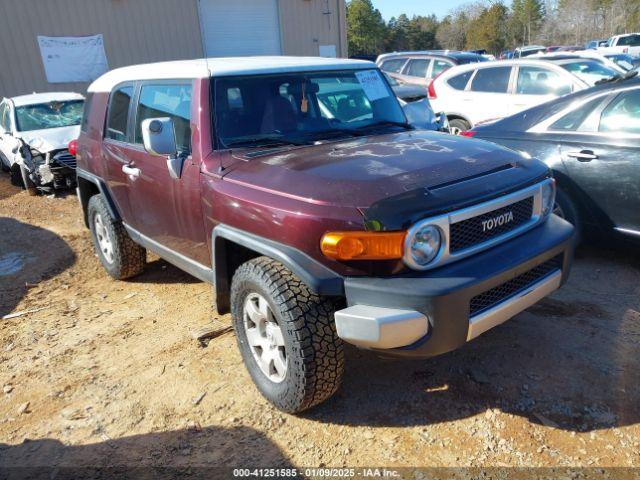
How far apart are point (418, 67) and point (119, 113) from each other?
9183 millimetres

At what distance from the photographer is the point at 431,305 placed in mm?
2305

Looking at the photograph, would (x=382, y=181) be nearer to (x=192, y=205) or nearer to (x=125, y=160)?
(x=192, y=205)

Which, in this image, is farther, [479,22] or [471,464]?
[479,22]

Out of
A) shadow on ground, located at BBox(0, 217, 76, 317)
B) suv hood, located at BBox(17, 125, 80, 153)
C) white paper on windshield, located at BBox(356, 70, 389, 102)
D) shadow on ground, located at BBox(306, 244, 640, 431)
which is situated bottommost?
shadow on ground, located at BBox(0, 217, 76, 317)

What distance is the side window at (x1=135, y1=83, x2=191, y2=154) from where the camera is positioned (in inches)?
134

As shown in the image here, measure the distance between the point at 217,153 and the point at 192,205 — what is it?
0.38 metres

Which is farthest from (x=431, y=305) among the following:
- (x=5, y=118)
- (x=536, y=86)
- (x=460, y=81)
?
(x=5, y=118)

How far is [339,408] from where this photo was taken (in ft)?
9.54

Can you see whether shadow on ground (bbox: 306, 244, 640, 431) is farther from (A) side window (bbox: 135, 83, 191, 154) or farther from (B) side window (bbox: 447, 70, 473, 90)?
(B) side window (bbox: 447, 70, 473, 90)

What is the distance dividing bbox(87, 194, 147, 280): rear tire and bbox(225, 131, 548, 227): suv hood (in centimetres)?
212

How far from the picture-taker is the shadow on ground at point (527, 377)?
9.11 feet

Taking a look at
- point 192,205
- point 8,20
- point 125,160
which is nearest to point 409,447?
point 192,205

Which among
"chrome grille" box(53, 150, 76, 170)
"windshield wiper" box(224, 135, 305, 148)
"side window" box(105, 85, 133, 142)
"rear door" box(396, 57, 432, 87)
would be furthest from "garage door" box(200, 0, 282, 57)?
"windshield wiper" box(224, 135, 305, 148)

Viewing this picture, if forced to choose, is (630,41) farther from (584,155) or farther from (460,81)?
(584,155)
